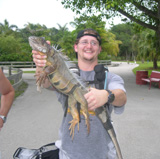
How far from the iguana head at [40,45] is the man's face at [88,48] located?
453 millimetres

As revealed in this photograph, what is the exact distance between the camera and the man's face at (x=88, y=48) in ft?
6.08

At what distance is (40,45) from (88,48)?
545mm

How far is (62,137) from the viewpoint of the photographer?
6.14 feet

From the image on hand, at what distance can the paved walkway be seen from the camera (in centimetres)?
393

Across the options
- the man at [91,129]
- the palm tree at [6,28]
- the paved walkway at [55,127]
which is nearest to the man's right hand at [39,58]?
the man at [91,129]

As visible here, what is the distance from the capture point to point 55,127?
4.99 m

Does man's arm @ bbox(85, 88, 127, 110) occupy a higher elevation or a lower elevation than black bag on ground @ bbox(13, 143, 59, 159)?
higher

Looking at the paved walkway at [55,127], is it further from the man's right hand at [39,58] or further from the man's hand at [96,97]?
the man's right hand at [39,58]

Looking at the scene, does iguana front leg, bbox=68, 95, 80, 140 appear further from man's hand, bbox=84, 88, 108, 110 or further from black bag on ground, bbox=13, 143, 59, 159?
black bag on ground, bbox=13, 143, 59, 159

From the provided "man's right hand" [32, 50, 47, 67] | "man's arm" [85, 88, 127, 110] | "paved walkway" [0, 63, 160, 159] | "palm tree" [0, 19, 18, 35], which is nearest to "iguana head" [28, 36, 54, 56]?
"man's right hand" [32, 50, 47, 67]

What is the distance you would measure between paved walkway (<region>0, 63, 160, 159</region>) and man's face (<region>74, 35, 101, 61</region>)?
260 cm

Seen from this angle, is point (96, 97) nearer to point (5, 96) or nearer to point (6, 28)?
point (5, 96)

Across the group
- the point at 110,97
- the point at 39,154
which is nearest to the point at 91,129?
the point at 110,97

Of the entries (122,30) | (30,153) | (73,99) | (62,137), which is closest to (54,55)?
(73,99)
